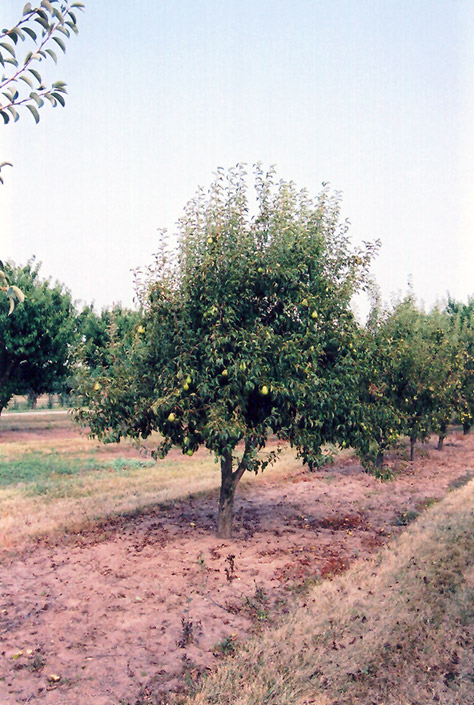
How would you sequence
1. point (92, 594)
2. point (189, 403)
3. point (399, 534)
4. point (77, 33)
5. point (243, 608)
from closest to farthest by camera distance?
point (77, 33) < point (243, 608) < point (92, 594) < point (189, 403) < point (399, 534)

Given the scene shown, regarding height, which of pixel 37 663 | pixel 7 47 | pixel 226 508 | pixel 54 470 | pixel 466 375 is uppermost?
pixel 7 47

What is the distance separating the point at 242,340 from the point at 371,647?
229 inches

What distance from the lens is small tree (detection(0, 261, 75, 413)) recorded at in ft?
113

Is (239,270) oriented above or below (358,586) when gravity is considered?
above

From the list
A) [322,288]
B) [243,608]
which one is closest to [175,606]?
[243,608]

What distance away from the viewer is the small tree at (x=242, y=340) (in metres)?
11.0

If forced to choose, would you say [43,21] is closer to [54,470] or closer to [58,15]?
[58,15]

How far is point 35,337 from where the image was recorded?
34844 mm

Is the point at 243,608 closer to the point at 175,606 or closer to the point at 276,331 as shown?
the point at 175,606

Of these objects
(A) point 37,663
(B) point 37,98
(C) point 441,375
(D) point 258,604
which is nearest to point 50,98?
(B) point 37,98

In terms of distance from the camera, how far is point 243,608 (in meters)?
9.13

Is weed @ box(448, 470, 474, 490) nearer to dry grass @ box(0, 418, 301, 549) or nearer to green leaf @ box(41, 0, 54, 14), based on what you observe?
dry grass @ box(0, 418, 301, 549)

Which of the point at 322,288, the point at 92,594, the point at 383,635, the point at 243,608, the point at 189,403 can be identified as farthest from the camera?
the point at 322,288

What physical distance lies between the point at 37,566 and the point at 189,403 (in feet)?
15.3
